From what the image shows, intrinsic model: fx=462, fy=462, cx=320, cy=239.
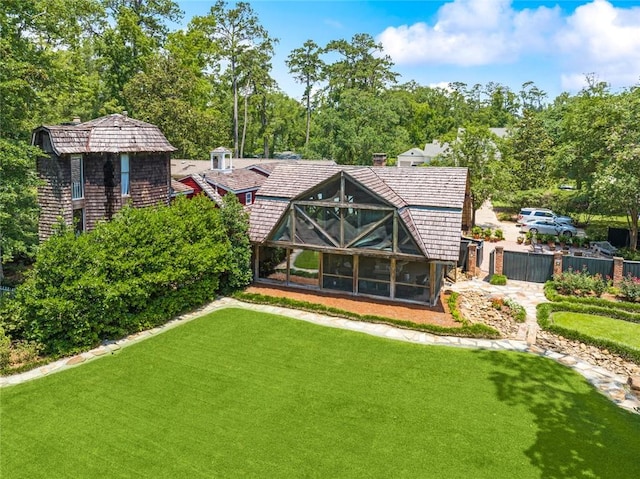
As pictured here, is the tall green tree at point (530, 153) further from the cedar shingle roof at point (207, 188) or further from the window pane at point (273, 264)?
the cedar shingle roof at point (207, 188)

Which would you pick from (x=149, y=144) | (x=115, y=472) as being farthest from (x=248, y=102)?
(x=115, y=472)

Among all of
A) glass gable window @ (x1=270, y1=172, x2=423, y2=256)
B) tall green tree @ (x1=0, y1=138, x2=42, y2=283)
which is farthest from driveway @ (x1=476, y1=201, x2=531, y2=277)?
tall green tree @ (x1=0, y1=138, x2=42, y2=283)

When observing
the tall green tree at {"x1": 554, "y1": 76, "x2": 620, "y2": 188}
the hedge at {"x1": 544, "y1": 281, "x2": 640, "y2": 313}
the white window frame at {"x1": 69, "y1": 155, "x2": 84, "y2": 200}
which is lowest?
the hedge at {"x1": 544, "y1": 281, "x2": 640, "y2": 313}

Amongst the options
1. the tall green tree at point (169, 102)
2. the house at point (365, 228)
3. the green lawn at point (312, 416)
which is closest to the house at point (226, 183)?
the house at point (365, 228)

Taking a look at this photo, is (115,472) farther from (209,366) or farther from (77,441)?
(209,366)

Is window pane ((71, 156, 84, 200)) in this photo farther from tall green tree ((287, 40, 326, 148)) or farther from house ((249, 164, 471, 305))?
tall green tree ((287, 40, 326, 148))

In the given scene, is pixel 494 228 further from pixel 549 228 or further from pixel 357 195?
pixel 357 195

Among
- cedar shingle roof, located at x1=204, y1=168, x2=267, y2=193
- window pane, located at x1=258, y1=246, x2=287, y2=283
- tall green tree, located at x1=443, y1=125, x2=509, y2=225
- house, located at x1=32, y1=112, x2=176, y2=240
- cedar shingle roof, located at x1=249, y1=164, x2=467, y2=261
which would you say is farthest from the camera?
tall green tree, located at x1=443, y1=125, x2=509, y2=225

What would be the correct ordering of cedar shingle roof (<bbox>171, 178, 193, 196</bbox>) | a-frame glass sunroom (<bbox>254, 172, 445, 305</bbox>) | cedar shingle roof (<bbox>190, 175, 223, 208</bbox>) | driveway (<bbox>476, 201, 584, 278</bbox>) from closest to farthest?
a-frame glass sunroom (<bbox>254, 172, 445, 305</bbox>) → cedar shingle roof (<bbox>171, 178, 193, 196</bbox>) → cedar shingle roof (<bbox>190, 175, 223, 208</bbox>) → driveway (<bbox>476, 201, 584, 278</bbox>)
